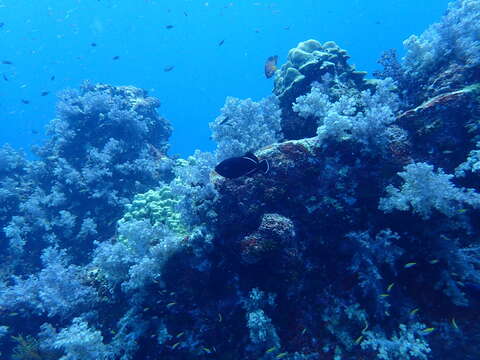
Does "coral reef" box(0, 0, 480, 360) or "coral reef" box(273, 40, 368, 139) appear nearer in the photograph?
"coral reef" box(0, 0, 480, 360)

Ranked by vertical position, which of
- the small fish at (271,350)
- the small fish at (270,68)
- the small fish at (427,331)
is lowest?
the small fish at (427,331)

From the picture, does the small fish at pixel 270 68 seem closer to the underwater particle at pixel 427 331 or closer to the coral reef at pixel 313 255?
the coral reef at pixel 313 255

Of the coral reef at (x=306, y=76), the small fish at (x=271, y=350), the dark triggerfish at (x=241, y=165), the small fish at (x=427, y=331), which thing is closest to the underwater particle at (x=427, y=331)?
the small fish at (x=427, y=331)

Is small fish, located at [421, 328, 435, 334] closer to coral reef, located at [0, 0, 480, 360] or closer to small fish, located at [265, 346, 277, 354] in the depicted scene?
coral reef, located at [0, 0, 480, 360]

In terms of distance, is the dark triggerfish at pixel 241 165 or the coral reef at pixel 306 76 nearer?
the dark triggerfish at pixel 241 165

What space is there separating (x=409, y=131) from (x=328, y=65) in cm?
323

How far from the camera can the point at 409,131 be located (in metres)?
5.54

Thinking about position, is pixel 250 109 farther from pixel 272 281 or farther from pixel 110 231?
pixel 110 231

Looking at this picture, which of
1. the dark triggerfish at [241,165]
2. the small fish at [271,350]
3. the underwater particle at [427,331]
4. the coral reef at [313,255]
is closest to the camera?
the dark triggerfish at [241,165]

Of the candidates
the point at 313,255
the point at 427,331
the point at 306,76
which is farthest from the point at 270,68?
the point at 427,331

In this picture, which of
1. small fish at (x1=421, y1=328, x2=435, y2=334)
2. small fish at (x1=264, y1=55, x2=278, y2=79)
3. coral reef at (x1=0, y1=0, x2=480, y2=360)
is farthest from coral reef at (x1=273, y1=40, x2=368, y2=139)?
small fish at (x1=421, y1=328, x2=435, y2=334)

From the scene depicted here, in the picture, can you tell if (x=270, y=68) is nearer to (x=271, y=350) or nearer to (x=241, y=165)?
(x=241, y=165)

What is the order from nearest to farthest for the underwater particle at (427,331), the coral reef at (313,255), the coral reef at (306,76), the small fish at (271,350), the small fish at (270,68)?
1. the underwater particle at (427,331)
2. the small fish at (271,350)
3. the coral reef at (313,255)
4. the coral reef at (306,76)
5. the small fish at (270,68)

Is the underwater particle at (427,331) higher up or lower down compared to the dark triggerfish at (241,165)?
lower down
